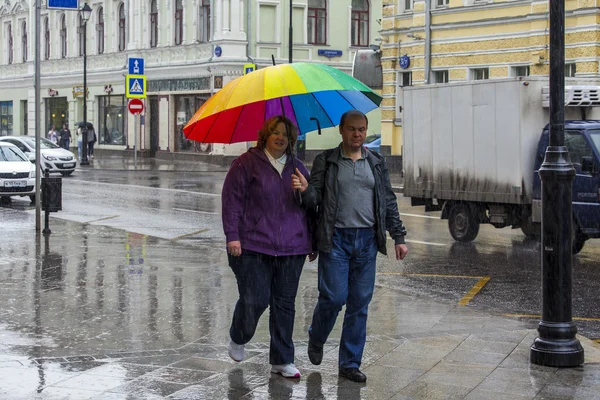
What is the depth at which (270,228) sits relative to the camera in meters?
7.52

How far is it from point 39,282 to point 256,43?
117ft

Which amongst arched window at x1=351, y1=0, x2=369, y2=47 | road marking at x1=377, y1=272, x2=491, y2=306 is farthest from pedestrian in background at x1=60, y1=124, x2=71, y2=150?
road marking at x1=377, y1=272, x2=491, y2=306

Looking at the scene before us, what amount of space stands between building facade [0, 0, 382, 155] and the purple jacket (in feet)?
125

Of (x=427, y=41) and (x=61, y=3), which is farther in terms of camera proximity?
(x=427, y=41)

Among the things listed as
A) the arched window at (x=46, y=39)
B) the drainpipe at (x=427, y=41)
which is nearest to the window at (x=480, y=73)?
the drainpipe at (x=427, y=41)

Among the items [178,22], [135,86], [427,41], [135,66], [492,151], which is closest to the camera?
[492,151]

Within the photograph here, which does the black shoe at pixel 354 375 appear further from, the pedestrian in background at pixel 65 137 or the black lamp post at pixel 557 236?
the pedestrian in background at pixel 65 137

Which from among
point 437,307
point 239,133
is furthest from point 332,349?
point 437,307

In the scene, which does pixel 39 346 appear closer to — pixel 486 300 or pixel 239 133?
pixel 239 133

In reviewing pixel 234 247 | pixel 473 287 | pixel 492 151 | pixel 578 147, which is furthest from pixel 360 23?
pixel 234 247

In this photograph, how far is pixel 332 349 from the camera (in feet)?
28.2

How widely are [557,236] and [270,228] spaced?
217 cm

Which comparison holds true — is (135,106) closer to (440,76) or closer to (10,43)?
(440,76)

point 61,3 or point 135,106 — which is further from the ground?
point 61,3
